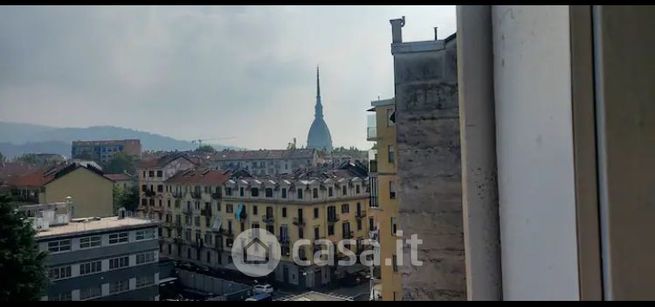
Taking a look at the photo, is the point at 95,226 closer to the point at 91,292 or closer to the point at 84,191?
the point at 84,191

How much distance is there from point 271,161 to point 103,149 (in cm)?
307

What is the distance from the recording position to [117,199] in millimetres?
4027

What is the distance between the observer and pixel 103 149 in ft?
13.8

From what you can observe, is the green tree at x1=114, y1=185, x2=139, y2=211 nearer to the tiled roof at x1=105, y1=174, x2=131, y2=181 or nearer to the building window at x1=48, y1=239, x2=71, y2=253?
the tiled roof at x1=105, y1=174, x2=131, y2=181

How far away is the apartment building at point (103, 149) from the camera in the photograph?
373 cm

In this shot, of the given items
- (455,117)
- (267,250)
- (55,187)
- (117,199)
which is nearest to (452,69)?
(455,117)

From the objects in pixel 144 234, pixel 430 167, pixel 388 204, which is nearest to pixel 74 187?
pixel 144 234

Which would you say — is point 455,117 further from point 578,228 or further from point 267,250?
point 267,250

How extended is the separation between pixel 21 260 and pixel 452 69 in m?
1.85

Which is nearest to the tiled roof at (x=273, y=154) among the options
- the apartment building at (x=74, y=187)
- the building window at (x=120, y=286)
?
the apartment building at (x=74, y=187)

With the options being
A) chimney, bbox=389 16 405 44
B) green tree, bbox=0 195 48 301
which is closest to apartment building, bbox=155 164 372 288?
green tree, bbox=0 195 48 301

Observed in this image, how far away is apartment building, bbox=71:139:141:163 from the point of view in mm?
3734

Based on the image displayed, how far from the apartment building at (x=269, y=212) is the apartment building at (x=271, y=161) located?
12cm
